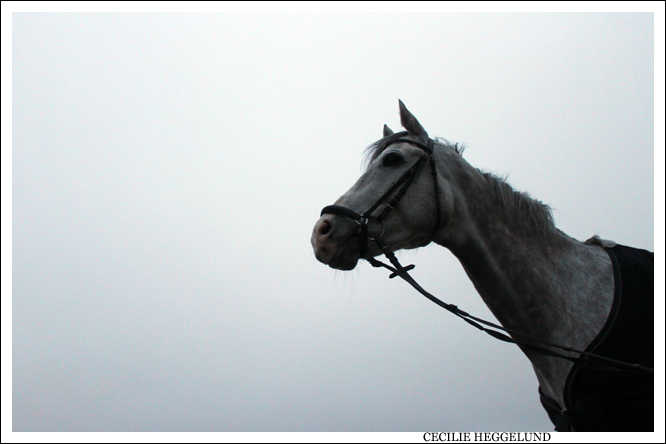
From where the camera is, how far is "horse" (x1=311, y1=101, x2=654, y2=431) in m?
2.46

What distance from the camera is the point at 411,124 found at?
3.22 m

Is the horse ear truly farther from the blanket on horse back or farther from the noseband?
the blanket on horse back

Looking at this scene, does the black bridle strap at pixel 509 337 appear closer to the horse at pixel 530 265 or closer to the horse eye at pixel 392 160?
the horse at pixel 530 265

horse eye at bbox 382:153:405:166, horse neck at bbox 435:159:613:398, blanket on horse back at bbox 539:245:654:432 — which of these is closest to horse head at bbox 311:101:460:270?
horse eye at bbox 382:153:405:166

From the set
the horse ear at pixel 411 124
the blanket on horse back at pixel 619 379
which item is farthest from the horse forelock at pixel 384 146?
the blanket on horse back at pixel 619 379

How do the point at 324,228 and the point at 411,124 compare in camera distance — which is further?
the point at 411,124

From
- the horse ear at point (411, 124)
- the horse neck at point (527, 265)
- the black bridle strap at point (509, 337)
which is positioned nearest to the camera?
the black bridle strap at point (509, 337)

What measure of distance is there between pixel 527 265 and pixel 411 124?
4.49ft

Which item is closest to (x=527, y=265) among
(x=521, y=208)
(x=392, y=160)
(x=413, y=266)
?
(x=521, y=208)

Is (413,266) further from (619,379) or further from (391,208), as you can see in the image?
(619,379)

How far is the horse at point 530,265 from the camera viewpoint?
8.07 feet

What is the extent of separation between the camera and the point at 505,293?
2754 millimetres

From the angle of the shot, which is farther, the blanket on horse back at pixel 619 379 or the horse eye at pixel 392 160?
the horse eye at pixel 392 160

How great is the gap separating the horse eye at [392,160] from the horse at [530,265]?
0.01m
